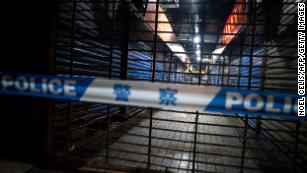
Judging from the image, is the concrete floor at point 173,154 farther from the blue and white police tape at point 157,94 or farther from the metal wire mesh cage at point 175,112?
the blue and white police tape at point 157,94

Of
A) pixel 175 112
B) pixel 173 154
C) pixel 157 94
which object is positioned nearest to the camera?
pixel 157 94

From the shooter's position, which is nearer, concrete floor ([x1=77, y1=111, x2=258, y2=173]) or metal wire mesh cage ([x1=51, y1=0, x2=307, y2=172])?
metal wire mesh cage ([x1=51, y1=0, x2=307, y2=172])

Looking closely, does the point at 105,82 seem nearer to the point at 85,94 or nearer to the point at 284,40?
the point at 85,94

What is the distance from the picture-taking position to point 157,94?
3537 mm

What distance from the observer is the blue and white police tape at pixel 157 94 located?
3278 millimetres

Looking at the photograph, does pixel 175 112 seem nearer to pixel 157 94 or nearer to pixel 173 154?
pixel 173 154

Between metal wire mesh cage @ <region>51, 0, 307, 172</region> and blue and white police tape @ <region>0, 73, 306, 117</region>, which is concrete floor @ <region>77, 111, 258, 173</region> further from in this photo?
blue and white police tape @ <region>0, 73, 306, 117</region>

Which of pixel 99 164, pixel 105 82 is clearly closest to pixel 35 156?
pixel 99 164

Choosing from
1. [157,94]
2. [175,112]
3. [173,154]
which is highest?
[157,94]

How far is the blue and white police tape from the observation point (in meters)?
3.28

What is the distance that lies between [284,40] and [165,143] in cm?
433

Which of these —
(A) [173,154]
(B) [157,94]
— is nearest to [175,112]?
(A) [173,154]

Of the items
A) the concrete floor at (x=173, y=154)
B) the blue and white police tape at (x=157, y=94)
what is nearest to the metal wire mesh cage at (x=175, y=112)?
A: the concrete floor at (x=173, y=154)

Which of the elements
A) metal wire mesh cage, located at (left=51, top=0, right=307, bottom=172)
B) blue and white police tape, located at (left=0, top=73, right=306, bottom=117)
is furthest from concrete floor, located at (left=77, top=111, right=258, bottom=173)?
blue and white police tape, located at (left=0, top=73, right=306, bottom=117)
